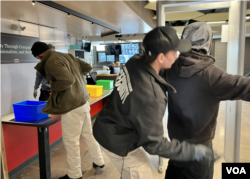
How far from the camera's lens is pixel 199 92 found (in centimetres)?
123

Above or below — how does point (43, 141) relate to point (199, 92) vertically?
below

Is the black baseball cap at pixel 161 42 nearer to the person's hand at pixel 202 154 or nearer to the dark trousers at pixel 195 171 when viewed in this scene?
the person's hand at pixel 202 154

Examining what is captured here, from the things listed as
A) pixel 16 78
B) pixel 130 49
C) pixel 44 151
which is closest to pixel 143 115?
pixel 44 151

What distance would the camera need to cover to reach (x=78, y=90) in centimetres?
217

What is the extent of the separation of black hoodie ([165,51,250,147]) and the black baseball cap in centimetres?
23

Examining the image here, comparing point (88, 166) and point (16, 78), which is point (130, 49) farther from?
point (88, 166)

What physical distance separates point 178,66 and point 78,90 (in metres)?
1.29

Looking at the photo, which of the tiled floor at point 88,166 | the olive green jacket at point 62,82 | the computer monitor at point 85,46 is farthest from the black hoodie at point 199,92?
the computer monitor at point 85,46

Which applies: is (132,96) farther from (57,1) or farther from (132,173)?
(57,1)

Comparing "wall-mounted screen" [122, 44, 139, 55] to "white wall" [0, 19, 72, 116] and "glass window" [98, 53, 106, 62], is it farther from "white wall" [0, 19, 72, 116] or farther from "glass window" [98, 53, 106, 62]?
"white wall" [0, 19, 72, 116]

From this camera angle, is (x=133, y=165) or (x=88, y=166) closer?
(x=133, y=165)

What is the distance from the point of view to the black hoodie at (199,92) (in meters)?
1.15

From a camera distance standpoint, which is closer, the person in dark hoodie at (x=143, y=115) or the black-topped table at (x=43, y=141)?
the person in dark hoodie at (x=143, y=115)

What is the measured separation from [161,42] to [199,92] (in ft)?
1.52
